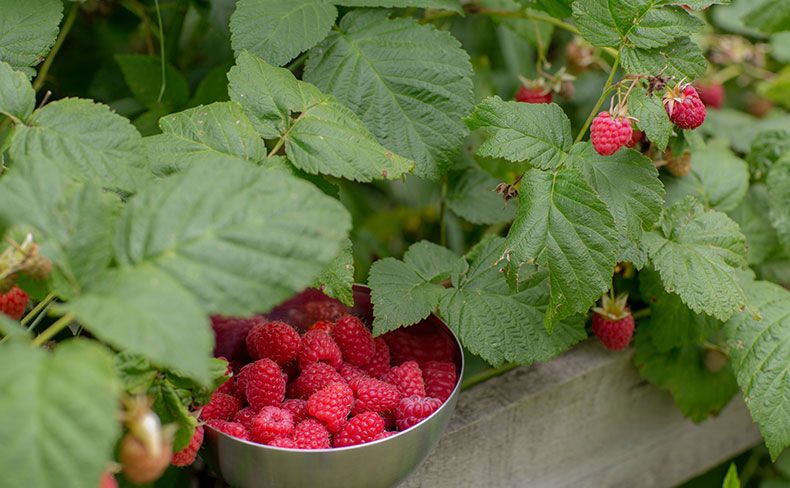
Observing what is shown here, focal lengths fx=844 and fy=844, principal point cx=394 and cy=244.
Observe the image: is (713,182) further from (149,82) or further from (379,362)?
(149,82)

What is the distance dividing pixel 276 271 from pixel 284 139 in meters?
0.32

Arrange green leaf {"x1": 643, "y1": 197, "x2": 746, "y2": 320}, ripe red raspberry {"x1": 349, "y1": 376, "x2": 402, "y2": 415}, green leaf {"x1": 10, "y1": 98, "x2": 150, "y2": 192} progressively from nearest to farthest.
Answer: green leaf {"x1": 10, "y1": 98, "x2": 150, "y2": 192}
ripe red raspberry {"x1": 349, "y1": 376, "x2": 402, "y2": 415}
green leaf {"x1": 643, "y1": 197, "x2": 746, "y2": 320}

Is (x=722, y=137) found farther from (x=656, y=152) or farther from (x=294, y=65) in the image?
(x=294, y=65)

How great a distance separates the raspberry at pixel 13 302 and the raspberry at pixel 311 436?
0.29 m

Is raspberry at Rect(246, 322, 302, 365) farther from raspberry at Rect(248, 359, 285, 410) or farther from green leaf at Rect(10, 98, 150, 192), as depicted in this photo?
green leaf at Rect(10, 98, 150, 192)

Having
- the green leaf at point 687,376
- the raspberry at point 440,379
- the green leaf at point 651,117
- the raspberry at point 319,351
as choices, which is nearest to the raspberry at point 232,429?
the raspberry at point 319,351

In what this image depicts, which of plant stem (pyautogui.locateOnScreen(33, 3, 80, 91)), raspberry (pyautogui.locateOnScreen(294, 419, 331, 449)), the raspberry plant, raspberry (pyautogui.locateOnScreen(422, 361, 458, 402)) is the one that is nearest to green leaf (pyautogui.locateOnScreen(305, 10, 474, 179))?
the raspberry plant

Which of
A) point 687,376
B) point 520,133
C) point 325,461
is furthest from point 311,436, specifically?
point 687,376

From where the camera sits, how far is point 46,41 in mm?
933

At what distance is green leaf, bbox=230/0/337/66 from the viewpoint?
98cm

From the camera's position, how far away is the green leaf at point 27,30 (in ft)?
3.03

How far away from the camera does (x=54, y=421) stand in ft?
1.67

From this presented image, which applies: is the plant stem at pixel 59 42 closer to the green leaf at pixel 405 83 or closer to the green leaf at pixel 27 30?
the green leaf at pixel 27 30

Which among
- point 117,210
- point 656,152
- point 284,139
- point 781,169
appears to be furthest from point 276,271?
point 781,169
